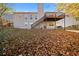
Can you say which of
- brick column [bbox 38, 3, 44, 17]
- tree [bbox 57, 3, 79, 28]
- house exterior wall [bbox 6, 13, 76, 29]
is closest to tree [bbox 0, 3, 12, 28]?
house exterior wall [bbox 6, 13, 76, 29]

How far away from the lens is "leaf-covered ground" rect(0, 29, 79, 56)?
293 cm

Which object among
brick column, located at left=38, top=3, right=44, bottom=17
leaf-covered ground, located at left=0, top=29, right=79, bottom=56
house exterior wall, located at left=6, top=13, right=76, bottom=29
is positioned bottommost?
leaf-covered ground, located at left=0, top=29, right=79, bottom=56

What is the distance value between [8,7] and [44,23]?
0.46 meters

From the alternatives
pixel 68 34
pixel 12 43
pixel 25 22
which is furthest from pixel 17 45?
pixel 68 34

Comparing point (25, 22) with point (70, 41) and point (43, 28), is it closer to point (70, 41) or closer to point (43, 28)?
point (43, 28)

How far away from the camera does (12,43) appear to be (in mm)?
2943

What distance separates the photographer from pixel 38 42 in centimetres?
295

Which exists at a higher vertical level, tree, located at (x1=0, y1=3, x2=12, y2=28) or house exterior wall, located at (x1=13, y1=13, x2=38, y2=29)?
tree, located at (x1=0, y1=3, x2=12, y2=28)

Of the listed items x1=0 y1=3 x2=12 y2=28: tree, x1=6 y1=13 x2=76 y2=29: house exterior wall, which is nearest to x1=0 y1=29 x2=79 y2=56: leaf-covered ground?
x1=6 y1=13 x2=76 y2=29: house exterior wall

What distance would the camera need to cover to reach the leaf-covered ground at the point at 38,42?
9.61 ft

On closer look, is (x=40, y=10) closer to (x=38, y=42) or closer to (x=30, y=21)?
(x=30, y=21)

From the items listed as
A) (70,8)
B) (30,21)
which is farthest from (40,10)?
(70,8)

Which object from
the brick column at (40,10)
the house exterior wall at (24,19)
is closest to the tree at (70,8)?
the brick column at (40,10)

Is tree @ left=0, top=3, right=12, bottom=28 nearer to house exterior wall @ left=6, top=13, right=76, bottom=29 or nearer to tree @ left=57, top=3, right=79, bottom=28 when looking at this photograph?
house exterior wall @ left=6, top=13, right=76, bottom=29
